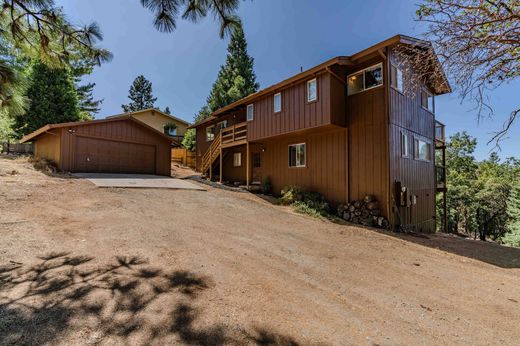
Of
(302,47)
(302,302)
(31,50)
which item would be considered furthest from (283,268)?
(302,47)

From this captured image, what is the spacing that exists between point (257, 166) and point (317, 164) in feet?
15.3

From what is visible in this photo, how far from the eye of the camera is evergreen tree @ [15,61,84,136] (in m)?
19.5

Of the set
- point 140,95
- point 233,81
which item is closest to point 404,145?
point 233,81

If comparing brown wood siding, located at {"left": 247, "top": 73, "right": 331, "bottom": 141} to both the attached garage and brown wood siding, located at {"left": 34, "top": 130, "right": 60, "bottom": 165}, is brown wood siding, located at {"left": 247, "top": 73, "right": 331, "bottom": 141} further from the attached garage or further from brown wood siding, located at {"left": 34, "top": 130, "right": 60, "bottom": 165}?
brown wood siding, located at {"left": 34, "top": 130, "right": 60, "bottom": 165}

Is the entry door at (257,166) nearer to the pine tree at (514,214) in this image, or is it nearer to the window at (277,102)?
the window at (277,102)

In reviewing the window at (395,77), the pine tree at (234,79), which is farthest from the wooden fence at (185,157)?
the window at (395,77)

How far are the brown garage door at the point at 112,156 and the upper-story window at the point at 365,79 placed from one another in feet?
42.4

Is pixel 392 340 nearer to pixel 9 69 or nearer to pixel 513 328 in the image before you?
pixel 513 328

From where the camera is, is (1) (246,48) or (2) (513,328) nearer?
(2) (513,328)

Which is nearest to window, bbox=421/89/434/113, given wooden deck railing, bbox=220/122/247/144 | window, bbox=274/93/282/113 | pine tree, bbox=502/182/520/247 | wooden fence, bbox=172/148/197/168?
window, bbox=274/93/282/113

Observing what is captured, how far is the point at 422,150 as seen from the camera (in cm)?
1249

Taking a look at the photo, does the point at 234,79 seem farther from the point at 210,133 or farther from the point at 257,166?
the point at 257,166

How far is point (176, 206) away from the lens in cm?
859

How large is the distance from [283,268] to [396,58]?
9.51 meters
